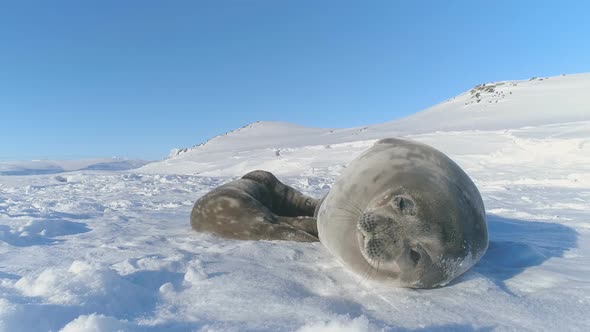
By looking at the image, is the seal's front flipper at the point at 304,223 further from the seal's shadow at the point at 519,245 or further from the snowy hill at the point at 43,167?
the snowy hill at the point at 43,167

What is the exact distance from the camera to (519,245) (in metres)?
3.00

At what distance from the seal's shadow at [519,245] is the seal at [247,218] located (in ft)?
4.05

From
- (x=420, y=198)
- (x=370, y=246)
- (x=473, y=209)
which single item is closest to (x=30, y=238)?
(x=370, y=246)

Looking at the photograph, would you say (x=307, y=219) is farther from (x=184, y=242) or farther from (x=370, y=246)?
(x=370, y=246)

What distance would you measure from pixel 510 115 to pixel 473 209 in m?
15.0

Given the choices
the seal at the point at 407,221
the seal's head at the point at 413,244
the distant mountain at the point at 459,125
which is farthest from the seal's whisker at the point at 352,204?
the distant mountain at the point at 459,125

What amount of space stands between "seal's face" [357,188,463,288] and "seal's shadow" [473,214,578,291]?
1.26 feet

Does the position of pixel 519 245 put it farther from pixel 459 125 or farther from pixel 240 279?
pixel 459 125

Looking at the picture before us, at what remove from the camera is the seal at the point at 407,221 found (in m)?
2.25

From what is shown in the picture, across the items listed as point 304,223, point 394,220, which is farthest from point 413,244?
point 304,223

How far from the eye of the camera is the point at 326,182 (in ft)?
26.7

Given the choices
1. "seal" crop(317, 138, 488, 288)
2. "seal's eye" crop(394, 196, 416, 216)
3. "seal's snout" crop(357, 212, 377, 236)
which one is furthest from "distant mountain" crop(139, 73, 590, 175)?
"seal's snout" crop(357, 212, 377, 236)

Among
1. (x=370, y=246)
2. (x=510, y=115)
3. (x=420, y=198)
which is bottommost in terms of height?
(x=370, y=246)

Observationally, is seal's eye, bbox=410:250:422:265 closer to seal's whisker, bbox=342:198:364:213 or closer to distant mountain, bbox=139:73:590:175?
seal's whisker, bbox=342:198:364:213
